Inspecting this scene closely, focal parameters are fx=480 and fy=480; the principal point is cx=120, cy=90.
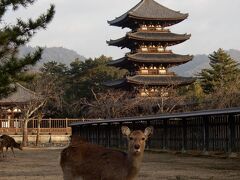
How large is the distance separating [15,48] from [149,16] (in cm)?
3594

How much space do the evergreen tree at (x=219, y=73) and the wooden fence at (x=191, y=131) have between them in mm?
25668

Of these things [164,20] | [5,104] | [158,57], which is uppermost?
[164,20]

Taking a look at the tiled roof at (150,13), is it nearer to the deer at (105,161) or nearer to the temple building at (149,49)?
the temple building at (149,49)

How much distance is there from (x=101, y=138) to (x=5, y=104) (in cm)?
1657

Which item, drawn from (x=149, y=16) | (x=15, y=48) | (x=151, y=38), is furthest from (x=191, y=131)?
(x=149, y=16)

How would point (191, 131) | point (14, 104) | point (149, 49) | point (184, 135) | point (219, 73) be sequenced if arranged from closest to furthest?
point (191, 131)
point (184, 135)
point (14, 104)
point (149, 49)
point (219, 73)

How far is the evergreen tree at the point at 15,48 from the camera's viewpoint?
55.8 feet

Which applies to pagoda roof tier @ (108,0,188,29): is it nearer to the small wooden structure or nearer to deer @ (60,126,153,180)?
the small wooden structure

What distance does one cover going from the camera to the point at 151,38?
Answer: 50.7 meters

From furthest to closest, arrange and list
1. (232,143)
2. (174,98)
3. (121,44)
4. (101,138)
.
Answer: (121,44), (174,98), (101,138), (232,143)

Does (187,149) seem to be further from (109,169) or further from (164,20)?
(164,20)

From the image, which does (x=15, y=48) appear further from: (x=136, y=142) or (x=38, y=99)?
(x=38, y=99)

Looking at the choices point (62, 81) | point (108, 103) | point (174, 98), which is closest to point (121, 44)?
point (108, 103)

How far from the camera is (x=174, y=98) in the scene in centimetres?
4434
